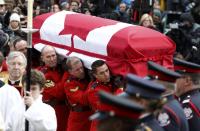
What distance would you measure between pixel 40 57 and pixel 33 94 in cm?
217

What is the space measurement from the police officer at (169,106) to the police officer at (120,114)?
124cm

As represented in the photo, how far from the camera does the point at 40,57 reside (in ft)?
24.4

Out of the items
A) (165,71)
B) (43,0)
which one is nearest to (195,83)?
(165,71)

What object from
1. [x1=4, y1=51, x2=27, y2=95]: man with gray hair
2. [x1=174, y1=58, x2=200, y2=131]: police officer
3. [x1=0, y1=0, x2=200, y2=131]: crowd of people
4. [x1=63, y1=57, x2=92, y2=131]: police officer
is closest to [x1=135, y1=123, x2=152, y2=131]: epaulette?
[x1=0, y1=0, x2=200, y2=131]: crowd of people

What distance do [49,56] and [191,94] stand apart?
233cm

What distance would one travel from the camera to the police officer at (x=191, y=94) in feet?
16.8

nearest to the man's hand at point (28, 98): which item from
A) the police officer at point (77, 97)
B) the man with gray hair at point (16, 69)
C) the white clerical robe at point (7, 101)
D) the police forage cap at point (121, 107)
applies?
the white clerical robe at point (7, 101)

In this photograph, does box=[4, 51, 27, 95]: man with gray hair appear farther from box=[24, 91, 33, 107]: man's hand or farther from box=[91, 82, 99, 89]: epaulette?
box=[91, 82, 99, 89]: epaulette

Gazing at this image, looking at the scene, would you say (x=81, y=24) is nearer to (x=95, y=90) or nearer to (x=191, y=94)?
(x=95, y=90)

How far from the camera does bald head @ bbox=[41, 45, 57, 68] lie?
6.99 m

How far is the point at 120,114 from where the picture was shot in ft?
10.6

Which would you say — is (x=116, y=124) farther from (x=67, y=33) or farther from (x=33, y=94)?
(x=67, y=33)

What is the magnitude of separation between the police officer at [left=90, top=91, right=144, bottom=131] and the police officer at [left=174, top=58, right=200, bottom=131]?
189 centimetres

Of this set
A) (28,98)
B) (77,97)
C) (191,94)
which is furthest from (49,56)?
(191,94)
